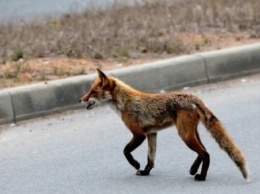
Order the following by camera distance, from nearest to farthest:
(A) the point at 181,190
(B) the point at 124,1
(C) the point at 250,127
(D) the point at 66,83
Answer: (A) the point at 181,190, (C) the point at 250,127, (D) the point at 66,83, (B) the point at 124,1

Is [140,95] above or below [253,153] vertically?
above

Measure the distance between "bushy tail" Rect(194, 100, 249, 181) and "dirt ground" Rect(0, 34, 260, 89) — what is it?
3346 mm

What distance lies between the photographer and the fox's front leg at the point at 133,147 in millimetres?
7125

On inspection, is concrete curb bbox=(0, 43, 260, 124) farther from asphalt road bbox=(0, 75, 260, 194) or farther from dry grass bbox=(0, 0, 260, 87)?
dry grass bbox=(0, 0, 260, 87)

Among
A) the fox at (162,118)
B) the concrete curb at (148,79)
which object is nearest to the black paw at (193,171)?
the fox at (162,118)

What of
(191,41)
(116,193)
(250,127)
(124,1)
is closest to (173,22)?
(191,41)

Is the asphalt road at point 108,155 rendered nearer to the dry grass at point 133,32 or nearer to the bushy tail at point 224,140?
the bushy tail at point 224,140

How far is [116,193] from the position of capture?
691 cm

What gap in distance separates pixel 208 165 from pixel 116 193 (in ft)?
2.46

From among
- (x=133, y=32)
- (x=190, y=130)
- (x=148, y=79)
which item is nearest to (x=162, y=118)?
(x=190, y=130)

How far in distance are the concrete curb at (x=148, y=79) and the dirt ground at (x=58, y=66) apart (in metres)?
0.36

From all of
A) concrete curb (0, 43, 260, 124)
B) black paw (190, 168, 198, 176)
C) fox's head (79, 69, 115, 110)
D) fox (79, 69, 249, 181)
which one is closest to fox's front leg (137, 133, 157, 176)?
fox (79, 69, 249, 181)

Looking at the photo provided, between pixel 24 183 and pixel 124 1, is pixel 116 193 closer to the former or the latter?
pixel 24 183

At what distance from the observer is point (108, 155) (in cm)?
803
